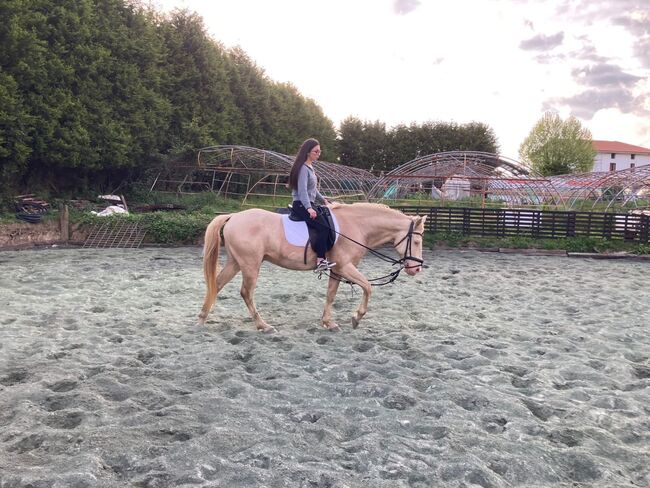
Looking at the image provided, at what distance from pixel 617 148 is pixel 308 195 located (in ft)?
304

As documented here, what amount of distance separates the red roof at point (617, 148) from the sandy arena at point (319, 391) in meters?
85.5

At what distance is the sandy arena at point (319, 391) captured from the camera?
306cm

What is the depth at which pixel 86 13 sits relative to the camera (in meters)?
16.8

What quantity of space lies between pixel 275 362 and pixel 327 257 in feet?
5.62

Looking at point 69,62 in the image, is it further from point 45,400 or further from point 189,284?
point 45,400

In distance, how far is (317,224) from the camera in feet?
19.7

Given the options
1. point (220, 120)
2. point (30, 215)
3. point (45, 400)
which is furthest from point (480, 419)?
point (220, 120)

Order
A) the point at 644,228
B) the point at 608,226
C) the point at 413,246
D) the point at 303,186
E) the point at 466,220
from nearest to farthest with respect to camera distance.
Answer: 1. the point at 303,186
2. the point at 413,246
3. the point at 644,228
4. the point at 608,226
5. the point at 466,220

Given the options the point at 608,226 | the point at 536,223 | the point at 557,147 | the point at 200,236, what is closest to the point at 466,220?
the point at 536,223

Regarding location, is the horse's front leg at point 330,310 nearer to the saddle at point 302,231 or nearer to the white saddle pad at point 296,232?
the saddle at point 302,231

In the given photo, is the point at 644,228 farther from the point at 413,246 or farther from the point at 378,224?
the point at 378,224

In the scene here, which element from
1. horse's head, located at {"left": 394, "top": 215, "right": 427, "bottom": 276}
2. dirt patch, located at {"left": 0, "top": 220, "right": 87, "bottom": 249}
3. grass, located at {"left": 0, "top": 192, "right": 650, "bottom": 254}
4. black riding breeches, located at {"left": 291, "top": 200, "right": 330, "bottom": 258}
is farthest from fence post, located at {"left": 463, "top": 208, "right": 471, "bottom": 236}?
dirt patch, located at {"left": 0, "top": 220, "right": 87, "bottom": 249}

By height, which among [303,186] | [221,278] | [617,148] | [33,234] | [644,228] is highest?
[617,148]

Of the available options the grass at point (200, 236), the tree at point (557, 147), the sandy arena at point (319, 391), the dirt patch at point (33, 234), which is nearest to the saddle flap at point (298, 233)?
the sandy arena at point (319, 391)
